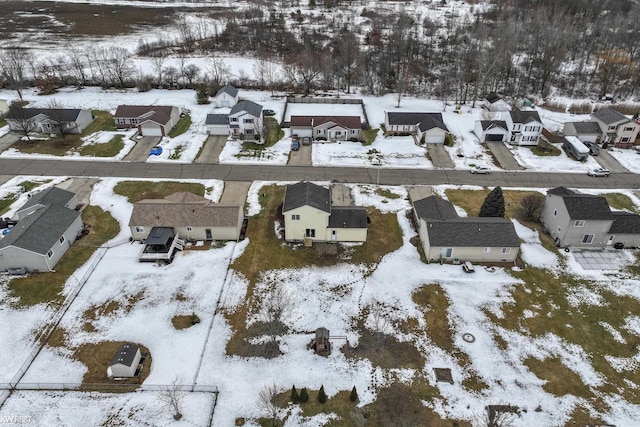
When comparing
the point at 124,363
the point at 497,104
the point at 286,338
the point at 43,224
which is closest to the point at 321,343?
the point at 286,338

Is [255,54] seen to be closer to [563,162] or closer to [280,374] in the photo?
[563,162]

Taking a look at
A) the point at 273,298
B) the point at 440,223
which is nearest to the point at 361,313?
the point at 273,298

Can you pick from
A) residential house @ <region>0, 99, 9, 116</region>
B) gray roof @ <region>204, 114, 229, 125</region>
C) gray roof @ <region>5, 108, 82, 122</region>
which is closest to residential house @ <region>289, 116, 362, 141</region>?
gray roof @ <region>204, 114, 229, 125</region>

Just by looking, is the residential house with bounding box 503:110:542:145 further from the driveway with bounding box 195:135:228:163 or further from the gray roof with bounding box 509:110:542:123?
the driveway with bounding box 195:135:228:163

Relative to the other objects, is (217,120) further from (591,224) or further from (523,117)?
(591,224)

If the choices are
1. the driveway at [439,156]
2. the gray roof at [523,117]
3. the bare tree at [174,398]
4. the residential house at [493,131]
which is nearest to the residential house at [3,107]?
the bare tree at [174,398]
